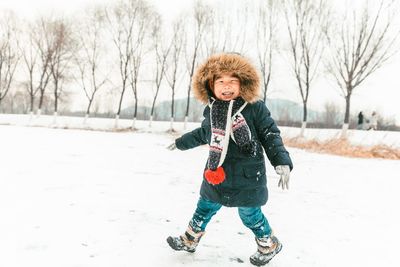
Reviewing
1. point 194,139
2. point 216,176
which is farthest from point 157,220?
point 216,176

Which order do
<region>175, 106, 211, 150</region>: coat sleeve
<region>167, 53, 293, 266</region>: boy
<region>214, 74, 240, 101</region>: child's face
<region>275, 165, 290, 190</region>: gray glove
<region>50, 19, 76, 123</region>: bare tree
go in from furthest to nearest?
<region>50, 19, 76, 123</region>: bare tree < <region>175, 106, 211, 150</region>: coat sleeve < <region>214, 74, 240, 101</region>: child's face < <region>167, 53, 293, 266</region>: boy < <region>275, 165, 290, 190</region>: gray glove

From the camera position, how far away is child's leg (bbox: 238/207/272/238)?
90.5 inches

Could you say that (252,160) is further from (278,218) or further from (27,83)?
(27,83)

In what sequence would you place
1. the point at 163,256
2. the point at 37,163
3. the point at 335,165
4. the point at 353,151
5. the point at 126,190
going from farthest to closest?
1. the point at 353,151
2. the point at 335,165
3. the point at 37,163
4. the point at 126,190
5. the point at 163,256

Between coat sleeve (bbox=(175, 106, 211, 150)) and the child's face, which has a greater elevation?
the child's face

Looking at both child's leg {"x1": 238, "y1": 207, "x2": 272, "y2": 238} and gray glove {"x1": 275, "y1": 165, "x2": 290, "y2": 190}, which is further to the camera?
child's leg {"x1": 238, "y1": 207, "x2": 272, "y2": 238}

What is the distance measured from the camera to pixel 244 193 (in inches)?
87.6

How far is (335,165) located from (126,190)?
16.3 ft

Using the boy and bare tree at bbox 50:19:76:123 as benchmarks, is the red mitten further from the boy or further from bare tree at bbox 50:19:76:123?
bare tree at bbox 50:19:76:123

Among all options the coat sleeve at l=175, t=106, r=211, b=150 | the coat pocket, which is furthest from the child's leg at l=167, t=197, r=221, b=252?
the coat sleeve at l=175, t=106, r=211, b=150

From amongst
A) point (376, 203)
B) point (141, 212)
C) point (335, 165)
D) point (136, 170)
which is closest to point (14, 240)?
point (141, 212)

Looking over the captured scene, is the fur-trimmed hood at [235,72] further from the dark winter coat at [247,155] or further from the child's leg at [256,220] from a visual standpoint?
the child's leg at [256,220]

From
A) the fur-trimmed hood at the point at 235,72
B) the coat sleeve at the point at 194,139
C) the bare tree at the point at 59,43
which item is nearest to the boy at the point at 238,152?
the fur-trimmed hood at the point at 235,72

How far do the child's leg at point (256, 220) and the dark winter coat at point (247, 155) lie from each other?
0.26ft
